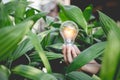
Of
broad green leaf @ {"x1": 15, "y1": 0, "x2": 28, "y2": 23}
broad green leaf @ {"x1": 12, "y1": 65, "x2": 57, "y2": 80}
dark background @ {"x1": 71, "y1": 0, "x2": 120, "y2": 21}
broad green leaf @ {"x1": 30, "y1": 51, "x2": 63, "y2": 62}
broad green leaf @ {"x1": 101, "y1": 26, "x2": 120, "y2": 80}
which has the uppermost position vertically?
broad green leaf @ {"x1": 101, "y1": 26, "x2": 120, "y2": 80}

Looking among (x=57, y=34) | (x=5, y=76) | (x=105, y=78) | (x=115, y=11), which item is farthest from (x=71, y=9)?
(x=115, y=11)

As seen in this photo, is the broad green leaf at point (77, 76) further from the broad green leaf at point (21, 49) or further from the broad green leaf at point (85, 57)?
the broad green leaf at point (21, 49)

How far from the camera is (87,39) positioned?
109cm

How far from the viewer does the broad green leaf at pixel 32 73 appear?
637mm

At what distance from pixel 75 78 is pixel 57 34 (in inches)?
14.6

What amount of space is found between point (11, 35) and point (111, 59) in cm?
20

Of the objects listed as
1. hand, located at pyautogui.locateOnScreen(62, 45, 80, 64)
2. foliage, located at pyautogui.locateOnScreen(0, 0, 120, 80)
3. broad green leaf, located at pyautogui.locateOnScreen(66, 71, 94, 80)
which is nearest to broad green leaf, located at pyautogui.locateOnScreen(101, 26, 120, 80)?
foliage, located at pyautogui.locateOnScreen(0, 0, 120, 80)

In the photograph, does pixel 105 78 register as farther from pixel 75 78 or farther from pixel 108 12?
pixel 108 12

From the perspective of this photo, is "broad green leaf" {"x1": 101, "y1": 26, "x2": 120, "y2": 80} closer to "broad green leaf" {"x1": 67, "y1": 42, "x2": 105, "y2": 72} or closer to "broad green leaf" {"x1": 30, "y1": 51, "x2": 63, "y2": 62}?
"broad green leaf" {"x1": 67, "y1": 42, "x2": 105, "y2": 72}

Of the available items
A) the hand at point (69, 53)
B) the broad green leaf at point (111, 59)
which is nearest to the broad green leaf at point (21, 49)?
the hand at point (69, 53)

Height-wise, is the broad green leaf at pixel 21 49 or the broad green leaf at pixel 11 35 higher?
the broad green leaf at pixel 11 35

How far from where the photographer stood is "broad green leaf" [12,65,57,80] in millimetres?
637

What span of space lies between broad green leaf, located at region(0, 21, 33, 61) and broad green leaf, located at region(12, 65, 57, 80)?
9cm

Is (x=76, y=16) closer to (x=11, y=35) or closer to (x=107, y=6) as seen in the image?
(x=11, y=35)
